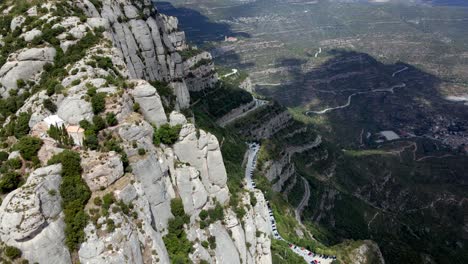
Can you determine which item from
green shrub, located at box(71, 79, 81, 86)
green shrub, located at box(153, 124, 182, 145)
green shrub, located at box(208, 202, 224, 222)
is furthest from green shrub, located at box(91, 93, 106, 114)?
green shrub, located at box(208, 202, 224, 222)

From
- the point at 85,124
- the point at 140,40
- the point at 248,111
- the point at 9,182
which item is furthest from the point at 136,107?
the point at 248,111

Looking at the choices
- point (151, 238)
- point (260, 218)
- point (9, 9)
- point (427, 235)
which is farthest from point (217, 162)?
point (427, 235)

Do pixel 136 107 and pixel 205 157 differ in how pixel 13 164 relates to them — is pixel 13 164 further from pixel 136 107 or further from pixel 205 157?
pixel 205 157

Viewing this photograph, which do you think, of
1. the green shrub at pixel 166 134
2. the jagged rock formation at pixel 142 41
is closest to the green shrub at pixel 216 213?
the green shrub at pixel 166 134

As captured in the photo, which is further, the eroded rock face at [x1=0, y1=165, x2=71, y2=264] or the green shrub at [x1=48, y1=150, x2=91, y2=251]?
the green shrub at [x1=48, y1=150, x2=91, y2=251]

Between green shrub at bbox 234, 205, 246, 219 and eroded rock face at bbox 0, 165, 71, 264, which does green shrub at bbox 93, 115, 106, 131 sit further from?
green shrub at bbox 234, 205, 246, 219

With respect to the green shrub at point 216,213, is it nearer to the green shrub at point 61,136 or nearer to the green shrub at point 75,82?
the green shrub at point 61,136

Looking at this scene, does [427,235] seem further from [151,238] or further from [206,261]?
[151,238]
